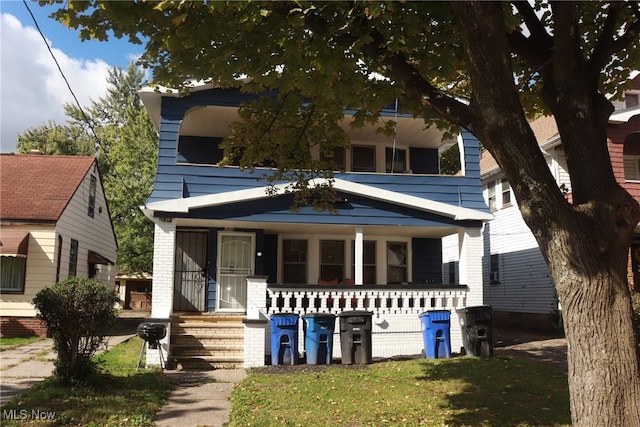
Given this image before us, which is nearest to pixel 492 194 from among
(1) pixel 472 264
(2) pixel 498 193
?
(2) pixel 498 193

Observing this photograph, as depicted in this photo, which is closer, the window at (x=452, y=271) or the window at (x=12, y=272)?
the window at (x=12, y=272)

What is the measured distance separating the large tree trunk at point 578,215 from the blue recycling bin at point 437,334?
7.71 metres

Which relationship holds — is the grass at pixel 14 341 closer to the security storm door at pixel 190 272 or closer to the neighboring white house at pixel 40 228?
the neighboring white house at pixel 40 228

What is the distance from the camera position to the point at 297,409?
7277 mm

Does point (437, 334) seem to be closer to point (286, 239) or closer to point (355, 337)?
point (355, 337)

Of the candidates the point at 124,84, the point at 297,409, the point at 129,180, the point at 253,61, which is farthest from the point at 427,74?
the point at 124,84

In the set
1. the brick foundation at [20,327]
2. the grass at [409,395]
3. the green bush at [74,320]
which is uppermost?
the green bush at [74,320]

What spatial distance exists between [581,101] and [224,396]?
6401mm

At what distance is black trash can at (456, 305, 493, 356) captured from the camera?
12.2 m

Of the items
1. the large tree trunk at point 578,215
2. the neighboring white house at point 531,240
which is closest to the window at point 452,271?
the neighboring white house at point 531,240

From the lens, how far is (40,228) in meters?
16.5

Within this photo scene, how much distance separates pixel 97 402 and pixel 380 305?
7.61 meters

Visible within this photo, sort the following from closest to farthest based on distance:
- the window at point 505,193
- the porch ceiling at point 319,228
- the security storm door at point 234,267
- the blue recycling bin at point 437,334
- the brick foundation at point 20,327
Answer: the blue recycling bin at point 437,334 → the porch ceiling at point 319,228 → the security storm door at point 234,267 → the brick foundation at point 20,327 → the window at point 505,193

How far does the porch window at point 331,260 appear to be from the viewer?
16.1 metres
